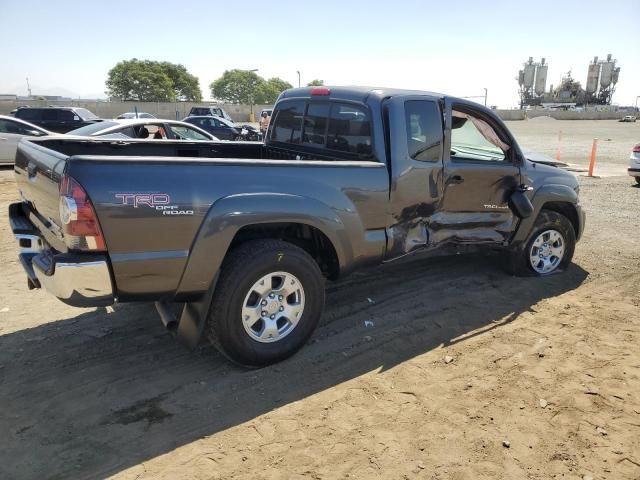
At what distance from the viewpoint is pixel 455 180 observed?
4473mm

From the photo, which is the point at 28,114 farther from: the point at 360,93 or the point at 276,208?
the point at 276,208

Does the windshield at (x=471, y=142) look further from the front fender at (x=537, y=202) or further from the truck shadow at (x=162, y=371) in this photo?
the truck shadow at (x=162, y=371)

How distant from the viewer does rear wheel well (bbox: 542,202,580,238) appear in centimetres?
539

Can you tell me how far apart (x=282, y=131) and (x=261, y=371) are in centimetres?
258

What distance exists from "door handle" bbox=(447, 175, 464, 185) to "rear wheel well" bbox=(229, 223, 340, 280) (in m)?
1.41

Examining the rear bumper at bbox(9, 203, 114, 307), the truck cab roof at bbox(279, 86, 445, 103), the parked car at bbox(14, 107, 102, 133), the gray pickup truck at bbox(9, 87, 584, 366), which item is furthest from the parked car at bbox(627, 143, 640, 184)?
the parked car at bbox(14, 107, 102, 133)

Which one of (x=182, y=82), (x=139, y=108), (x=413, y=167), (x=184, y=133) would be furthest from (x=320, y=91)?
(x=182, y=82)

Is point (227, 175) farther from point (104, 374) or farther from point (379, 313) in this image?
point (379, 313)

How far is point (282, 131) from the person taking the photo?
5020 mm

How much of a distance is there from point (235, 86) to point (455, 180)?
415ft

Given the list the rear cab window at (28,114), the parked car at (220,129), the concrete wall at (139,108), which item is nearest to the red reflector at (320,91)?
the rear cab window at (28,114)

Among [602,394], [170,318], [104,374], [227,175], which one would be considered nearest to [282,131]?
[227,175]

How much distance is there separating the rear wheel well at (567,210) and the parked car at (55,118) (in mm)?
16728

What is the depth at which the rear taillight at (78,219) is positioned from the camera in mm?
2668
